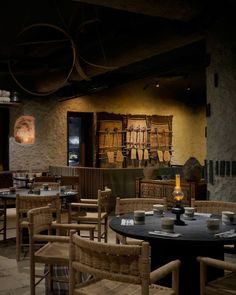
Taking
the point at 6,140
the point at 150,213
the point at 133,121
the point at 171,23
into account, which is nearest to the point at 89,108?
the point at 133,121

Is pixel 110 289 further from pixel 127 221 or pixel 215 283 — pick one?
pixel 127 221

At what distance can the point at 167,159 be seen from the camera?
42.2ft

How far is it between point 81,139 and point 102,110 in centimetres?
97

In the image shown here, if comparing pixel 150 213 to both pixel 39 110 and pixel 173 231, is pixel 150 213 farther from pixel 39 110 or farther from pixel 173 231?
pixel 39 110

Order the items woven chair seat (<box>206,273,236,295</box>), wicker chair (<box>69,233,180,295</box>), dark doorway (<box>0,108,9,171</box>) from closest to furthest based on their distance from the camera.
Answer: wicker chair (<box>69,233,180,295</box>)
woven chair seat (<box>206,273,236,295</box>)
dark doorway (<box>0,108,9,171</box>)

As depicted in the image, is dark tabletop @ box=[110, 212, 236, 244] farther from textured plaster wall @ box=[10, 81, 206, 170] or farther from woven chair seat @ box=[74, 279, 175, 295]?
textured plaster wall @ box=[10, 81, 206, 170]

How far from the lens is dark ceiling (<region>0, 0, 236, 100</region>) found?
4.92 metres

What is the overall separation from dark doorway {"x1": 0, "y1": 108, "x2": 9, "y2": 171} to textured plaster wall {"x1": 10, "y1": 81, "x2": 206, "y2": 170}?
0.13 meters

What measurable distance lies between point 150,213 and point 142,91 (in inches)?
344

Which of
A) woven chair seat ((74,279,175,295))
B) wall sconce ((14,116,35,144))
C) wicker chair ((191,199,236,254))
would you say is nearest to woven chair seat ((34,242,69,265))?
woven chair seat ((74,279,175,295))

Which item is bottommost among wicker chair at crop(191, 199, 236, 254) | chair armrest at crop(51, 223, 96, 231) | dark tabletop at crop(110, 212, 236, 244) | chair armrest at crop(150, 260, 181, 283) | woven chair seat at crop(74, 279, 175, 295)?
woven chair seat at crop(74, 279, 175, 295)

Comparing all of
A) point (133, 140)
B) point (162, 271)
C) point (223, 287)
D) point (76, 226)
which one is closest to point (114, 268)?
point (162, 271)

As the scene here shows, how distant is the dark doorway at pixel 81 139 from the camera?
37.9ft

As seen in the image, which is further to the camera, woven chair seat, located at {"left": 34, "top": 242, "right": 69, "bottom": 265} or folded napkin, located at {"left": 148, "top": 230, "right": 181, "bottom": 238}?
woven chair seat, located at {"left": 34, "top": 242, "right": 69, "bottom": 265}
